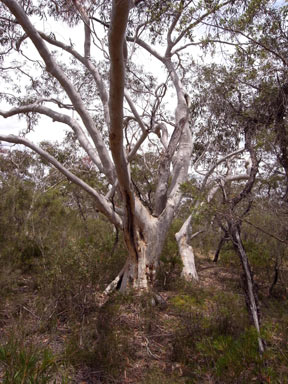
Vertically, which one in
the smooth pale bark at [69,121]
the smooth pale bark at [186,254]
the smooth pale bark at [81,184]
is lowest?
the smooth pale bark at [186,254]

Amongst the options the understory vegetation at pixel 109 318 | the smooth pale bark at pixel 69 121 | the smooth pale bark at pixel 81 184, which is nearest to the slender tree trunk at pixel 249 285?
the understory vegetation at pixel 109 318

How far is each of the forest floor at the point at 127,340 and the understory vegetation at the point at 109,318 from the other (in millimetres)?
12

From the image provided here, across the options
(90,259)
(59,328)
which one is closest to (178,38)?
(90,259)

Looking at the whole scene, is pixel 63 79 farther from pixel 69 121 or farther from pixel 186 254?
pixel 186 254

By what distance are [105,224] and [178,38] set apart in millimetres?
5108

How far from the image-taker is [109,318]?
4.02 m

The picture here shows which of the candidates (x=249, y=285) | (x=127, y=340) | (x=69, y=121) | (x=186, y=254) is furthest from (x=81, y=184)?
(x=186, y=254)

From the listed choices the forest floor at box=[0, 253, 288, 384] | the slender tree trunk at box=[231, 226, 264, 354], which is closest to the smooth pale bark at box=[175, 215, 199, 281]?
the forest floor at box=[0, 253, 288, 384]

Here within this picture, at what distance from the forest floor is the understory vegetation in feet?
0.04

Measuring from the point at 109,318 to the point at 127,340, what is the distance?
415 millimetres

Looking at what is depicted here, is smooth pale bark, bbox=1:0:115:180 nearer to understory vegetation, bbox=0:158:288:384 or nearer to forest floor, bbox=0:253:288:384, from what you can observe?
understory vegetation, bbox=0:158:288:384

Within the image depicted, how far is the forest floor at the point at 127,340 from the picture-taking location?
2658 mm

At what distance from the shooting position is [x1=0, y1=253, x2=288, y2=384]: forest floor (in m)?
2.66

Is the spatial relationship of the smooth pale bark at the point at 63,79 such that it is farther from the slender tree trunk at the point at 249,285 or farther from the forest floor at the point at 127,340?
the slender tree trunk at the point at 249,285
